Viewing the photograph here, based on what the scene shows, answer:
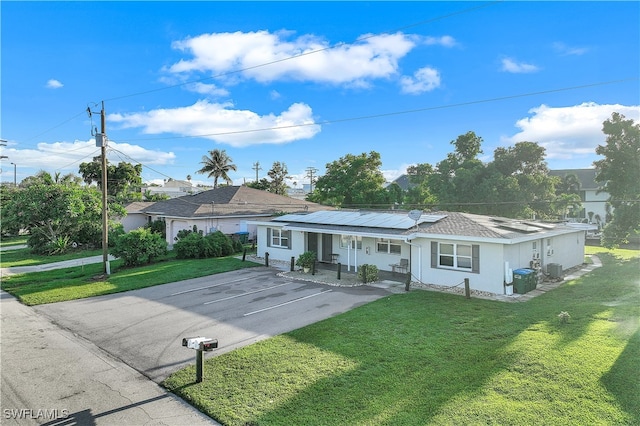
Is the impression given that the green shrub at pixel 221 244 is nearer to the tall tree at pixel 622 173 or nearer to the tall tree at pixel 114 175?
the tall tree at pixel 622 173

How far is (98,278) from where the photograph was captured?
62.0 ft

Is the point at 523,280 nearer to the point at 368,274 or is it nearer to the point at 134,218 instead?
the point at 368,274

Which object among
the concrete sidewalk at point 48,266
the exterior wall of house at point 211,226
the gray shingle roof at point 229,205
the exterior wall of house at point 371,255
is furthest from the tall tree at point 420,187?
the concrete sidewalk at point 48,266

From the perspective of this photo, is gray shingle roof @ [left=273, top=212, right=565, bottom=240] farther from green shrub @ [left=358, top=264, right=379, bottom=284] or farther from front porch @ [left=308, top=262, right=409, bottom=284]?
front porch @ [left=308, top=262, right=409, bottom=284]

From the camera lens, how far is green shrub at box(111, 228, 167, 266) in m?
21.7

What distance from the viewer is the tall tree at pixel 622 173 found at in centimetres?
2452

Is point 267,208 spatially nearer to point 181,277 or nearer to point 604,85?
point 181,277

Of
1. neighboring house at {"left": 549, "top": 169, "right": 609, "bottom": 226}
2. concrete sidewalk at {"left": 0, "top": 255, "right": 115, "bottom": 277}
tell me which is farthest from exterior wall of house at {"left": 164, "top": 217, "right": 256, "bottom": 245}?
Answer: neighboring house at {"left": 549, "top": 169, "right": 609, "bottom": 226}

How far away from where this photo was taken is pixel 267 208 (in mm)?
34406

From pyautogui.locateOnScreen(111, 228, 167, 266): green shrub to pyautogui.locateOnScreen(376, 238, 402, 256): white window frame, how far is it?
13721 millimetres

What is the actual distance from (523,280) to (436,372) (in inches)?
356

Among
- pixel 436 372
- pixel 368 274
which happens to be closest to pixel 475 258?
pixel 368 274

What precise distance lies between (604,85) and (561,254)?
378 inches

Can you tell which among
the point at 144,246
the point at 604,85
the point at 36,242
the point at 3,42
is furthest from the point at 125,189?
the point at 604,85
